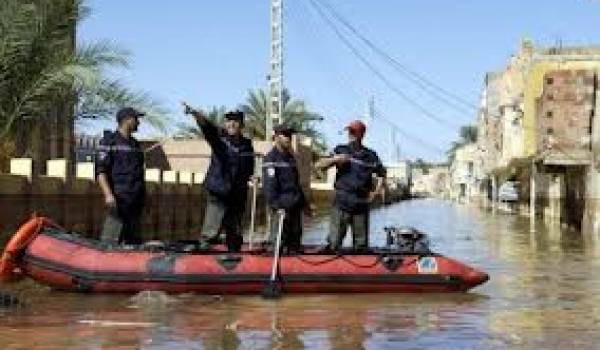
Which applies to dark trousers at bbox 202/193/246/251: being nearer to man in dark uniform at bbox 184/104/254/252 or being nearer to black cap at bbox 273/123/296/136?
man in dark uniform at bbox 184/104/254/252

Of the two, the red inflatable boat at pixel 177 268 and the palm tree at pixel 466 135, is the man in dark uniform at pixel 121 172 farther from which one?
the palm tree at pixel 466 135

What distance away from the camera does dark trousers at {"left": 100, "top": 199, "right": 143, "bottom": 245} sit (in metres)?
13.7

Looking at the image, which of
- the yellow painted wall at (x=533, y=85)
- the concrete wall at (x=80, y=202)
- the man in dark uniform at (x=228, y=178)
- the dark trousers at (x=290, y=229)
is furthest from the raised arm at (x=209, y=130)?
the yellow painted wall at (x=533, y=85)

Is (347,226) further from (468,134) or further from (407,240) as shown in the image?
(468,134)

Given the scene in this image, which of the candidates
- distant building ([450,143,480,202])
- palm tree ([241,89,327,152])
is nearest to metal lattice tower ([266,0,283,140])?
palm tree ([241,89,327,152])

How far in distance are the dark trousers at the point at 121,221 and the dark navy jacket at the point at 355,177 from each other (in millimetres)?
2508

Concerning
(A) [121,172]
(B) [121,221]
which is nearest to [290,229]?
(B) [121,221]

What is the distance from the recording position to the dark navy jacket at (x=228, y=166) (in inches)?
545

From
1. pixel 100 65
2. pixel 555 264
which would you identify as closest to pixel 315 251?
pixel 555 264

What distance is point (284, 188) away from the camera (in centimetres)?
1406

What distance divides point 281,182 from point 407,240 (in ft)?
6.69

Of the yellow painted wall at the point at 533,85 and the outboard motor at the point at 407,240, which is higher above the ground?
the yellow painted wall at the point at 533,85

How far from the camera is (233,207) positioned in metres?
14.1

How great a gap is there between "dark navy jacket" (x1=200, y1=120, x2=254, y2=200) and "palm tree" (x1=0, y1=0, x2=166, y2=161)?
8454mm
